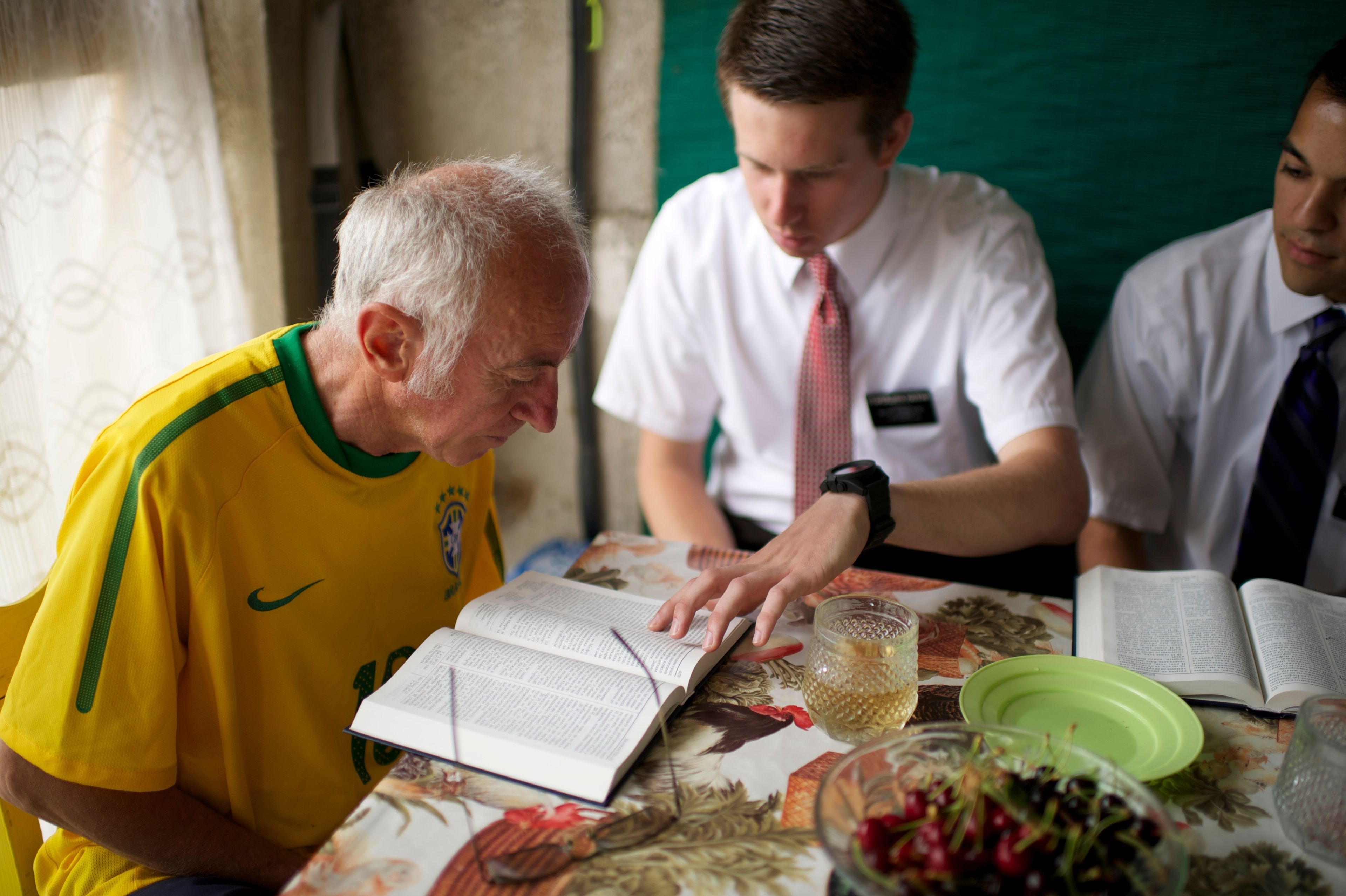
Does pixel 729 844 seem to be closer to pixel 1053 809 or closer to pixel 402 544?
pixel 1053 809

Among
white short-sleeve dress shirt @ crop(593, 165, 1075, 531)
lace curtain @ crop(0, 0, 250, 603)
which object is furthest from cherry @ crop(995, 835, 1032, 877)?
lace curtain @ crop(0, 0, 250, 603)

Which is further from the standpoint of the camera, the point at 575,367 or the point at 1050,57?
the point at 575,367

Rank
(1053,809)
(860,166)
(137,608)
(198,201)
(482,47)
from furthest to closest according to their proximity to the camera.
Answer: (482,47) < (198,201) < (860,166) < (137,608) < (1053,809)

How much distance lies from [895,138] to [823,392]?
538mm

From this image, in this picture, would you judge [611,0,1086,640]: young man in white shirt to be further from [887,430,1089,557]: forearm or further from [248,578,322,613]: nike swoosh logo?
[248,578,322,613]: nike swoosh logo

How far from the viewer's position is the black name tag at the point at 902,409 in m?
1.99

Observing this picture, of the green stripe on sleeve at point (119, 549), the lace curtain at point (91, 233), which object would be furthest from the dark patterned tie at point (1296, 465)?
the lace curtain at point (91, 233)

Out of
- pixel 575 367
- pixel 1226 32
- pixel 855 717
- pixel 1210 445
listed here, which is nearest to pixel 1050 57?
pixel 1226 32

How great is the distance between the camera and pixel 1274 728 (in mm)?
1069

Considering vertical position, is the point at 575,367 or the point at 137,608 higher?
the point at 137,608

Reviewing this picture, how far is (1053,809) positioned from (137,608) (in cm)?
94

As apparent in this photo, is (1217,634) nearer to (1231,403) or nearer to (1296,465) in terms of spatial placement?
(1296,465)

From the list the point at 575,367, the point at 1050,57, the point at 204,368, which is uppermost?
the point at 1050,57

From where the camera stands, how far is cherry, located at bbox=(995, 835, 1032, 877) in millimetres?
682
